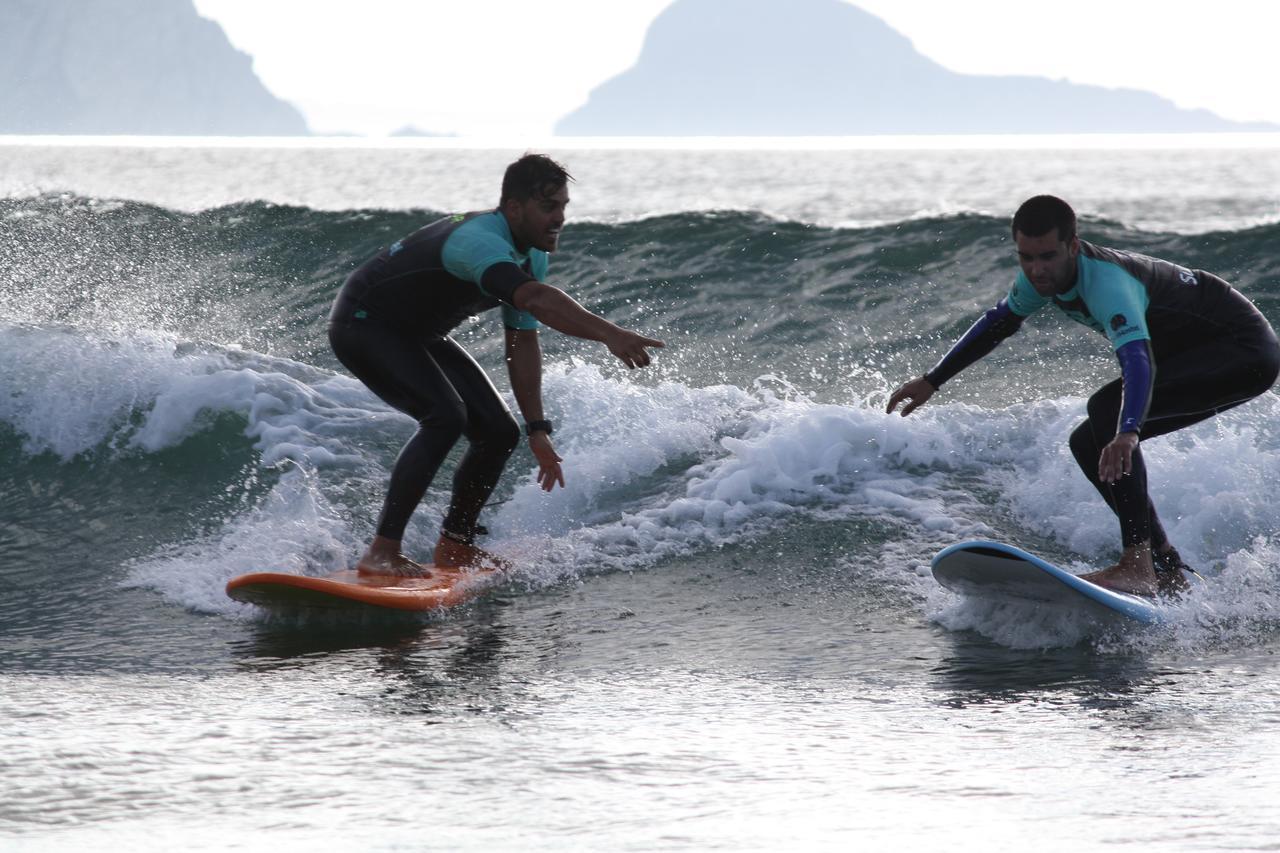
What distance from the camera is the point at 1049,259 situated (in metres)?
4.56

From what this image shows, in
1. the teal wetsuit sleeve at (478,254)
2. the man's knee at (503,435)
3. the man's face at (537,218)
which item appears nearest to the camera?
the teal wetsuit sleeve at (478,254)

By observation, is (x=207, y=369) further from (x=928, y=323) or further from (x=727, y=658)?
(x=928, y=323)

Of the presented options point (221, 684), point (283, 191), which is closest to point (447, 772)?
point (221, 684)

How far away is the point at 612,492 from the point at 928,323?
4761 millimetres

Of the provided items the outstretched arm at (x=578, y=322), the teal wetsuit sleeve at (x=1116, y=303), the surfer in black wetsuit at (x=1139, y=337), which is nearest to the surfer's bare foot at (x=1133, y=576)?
the surfer in black wetsuit at (x=1139, y=337)

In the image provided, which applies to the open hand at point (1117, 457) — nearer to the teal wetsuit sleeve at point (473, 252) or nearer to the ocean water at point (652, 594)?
the ocean water at point (652, 594)

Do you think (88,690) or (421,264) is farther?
(421,264)

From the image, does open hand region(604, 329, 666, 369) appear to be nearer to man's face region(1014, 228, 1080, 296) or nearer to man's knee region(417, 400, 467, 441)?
man's knee region(417, 400, 467, 441)

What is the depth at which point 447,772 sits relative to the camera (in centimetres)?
317

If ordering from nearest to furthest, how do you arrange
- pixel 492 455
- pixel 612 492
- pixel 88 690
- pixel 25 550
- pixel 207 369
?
1. pixel 88 690
2. pixel 492 455
3. pixel 25 550
4. pixel 612 492
5. pixel 207 369

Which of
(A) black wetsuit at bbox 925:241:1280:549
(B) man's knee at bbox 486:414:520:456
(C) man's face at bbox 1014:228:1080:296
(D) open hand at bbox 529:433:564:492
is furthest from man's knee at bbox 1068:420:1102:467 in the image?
(B) man's knee at bbox 486:414:520:456

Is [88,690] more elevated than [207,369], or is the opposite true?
[207,369]

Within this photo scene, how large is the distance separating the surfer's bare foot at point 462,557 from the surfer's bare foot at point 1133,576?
2.47m

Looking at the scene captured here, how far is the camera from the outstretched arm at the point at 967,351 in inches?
201
